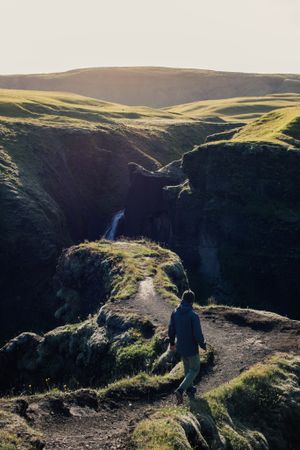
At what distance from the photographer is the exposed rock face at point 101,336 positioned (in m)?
27.5

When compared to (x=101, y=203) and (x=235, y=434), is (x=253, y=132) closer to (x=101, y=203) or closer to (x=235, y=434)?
(x=101, y=203)

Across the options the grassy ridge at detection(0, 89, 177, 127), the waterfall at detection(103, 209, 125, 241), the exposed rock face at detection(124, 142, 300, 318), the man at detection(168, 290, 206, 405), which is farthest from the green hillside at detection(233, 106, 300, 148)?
the man at detection(168, 290, 206, 405)

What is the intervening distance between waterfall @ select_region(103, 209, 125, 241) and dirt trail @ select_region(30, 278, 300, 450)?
105ft

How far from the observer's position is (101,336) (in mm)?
29797

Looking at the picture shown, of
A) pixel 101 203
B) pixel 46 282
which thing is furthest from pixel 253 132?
pixel 46 282

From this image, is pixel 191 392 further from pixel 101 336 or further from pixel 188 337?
pixel 101 336

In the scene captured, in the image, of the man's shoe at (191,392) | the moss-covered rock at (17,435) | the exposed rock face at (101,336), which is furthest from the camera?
the exposed rock face at (101,336)

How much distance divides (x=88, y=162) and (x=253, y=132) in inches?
1015

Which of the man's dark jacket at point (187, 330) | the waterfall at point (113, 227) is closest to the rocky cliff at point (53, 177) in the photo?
the waterfall at point (113, 227)

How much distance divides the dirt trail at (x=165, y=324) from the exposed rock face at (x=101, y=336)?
1.06 m

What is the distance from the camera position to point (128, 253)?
144ft

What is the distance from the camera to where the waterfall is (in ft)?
225

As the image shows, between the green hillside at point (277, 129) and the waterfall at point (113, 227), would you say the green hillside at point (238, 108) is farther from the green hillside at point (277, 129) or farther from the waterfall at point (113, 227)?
the waterfall at point (113, 227)

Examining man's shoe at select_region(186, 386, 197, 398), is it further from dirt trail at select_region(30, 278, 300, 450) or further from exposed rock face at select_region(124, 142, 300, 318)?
exposed rock face at select_region(124, 142, 300, 318)
